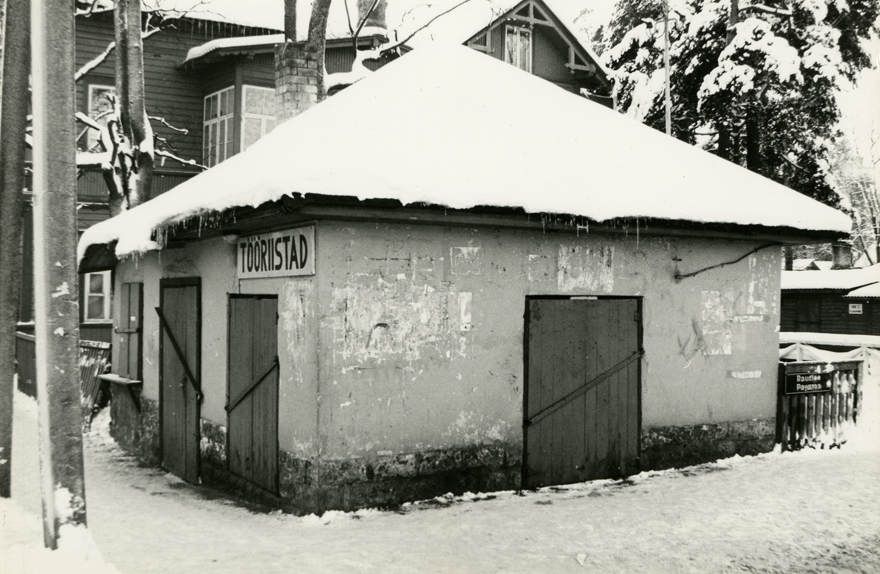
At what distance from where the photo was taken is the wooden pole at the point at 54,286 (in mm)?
4883

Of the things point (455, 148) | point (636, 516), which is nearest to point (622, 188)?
point (455, 148)

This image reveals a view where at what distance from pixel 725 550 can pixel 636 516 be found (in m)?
0.97

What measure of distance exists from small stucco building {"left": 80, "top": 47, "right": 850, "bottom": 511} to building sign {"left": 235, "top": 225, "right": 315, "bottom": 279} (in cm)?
3

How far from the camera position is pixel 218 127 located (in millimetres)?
18766

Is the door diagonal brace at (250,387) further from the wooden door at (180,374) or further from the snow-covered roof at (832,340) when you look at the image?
the snow-covered roof at (832,340)

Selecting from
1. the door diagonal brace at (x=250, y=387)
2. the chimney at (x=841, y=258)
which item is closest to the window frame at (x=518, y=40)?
the door diagonal brace at (x=250, y=387)

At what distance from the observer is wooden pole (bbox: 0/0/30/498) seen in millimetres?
6496

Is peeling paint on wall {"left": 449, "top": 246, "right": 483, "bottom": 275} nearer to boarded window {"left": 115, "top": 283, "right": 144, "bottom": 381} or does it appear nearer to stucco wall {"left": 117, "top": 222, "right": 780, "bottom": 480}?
stucco wall {"left": 117, "top": 222, "right": 780, "bottom": 480}

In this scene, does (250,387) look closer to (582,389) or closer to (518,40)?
(582,389)

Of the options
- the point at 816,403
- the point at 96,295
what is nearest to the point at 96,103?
the point at 96,295

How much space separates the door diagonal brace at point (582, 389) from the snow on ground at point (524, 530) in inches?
28.3

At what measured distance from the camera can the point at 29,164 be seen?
17266 millimetres

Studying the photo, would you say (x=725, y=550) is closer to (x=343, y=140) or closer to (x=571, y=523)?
(x=571, y=523)

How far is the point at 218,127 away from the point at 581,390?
13.3 m
